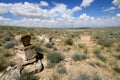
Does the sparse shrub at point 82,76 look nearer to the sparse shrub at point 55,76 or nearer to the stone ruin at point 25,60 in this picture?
the sparse shrub at point 55,76

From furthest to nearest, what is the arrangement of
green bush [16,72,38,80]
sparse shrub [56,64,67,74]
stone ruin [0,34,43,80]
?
sparse shrub [56,64,67,74]
stone ruin [0,34,43,80]
green bush [16,72,38,80]

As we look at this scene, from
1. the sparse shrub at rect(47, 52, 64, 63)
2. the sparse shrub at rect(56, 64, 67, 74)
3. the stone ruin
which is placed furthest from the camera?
the sparse shrub at rect(47, 52, 64, 63)

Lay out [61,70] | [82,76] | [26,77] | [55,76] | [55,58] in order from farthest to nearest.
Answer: [55,58]
[61,70]
[55,76]
[82,76]
[26,77]

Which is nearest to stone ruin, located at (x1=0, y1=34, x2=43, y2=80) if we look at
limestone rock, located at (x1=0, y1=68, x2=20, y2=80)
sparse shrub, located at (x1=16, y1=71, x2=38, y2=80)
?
limestone rock, located at (x1=0, y1=68, x2=20, y2=80)

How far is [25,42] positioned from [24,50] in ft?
2.10

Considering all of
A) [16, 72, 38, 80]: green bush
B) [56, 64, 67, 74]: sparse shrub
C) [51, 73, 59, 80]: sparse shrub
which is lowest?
[51, 73, 59, 80]: sparse shrub

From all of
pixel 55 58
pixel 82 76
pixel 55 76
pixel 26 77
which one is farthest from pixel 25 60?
pixel 82 76

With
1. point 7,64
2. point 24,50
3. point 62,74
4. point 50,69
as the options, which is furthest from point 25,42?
point 62,74

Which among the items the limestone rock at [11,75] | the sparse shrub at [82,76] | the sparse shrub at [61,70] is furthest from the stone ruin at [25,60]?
the sparse shrub at [82,76]

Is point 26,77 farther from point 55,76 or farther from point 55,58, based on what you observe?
point 55,58

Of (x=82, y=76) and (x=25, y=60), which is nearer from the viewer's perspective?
(x=82, y=76)

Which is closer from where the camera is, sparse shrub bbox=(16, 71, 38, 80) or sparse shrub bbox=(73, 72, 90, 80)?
sparse shrub bbox=(16, 71, 38, 80)

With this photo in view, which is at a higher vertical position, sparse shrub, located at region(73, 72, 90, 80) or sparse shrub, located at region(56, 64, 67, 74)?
sparse shrub, located at region(56, 64, 67, 74)

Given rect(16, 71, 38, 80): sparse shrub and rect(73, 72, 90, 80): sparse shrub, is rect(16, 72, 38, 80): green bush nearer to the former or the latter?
rect(16, 71, 38, 80): sparse shrub
